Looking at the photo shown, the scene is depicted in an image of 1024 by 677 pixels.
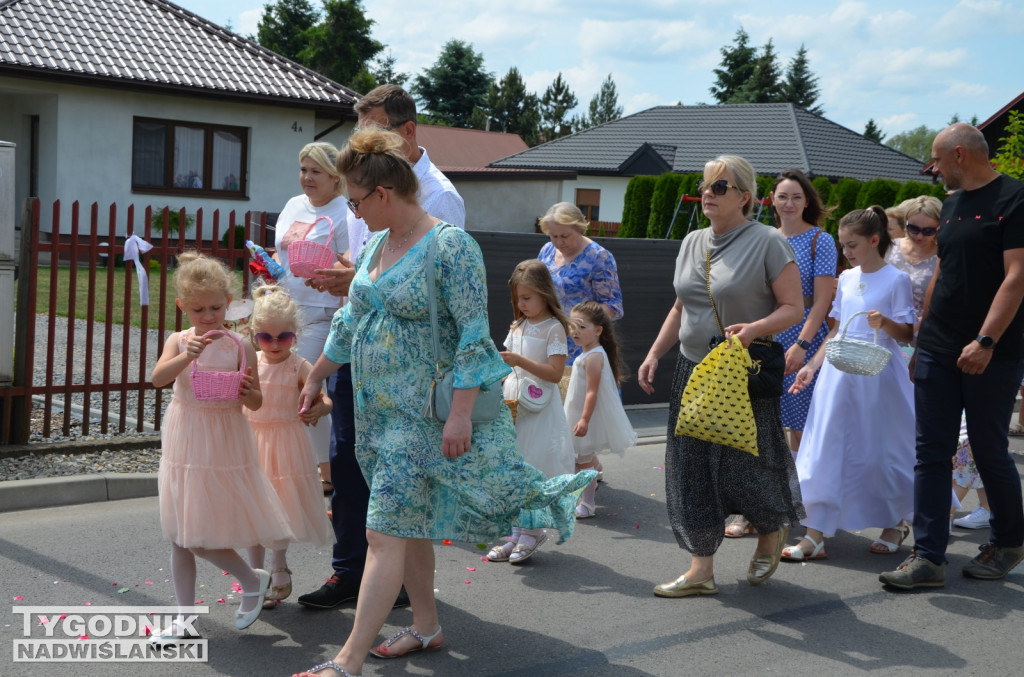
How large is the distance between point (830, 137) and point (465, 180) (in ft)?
45.4

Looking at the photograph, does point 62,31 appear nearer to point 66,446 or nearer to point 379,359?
point 66,446

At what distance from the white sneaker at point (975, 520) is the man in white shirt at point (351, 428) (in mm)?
3847

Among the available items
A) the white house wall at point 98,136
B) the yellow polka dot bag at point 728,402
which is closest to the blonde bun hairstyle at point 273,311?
the yellow polka dot bag at point 728,402

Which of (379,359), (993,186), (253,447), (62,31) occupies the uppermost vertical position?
(62,31)

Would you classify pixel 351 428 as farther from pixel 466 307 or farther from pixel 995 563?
pixel 995 563

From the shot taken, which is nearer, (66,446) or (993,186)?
(993,186)

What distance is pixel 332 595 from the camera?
4.58 m

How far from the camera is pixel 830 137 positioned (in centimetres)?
3922

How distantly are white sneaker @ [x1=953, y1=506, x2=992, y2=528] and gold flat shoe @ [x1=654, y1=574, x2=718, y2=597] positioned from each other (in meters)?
2.42

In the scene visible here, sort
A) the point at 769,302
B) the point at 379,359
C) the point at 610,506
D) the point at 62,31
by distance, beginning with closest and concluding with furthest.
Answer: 1. the point at 379,359
2. the point at 769,302
3. the point at 610,506
4. the point at 62,31

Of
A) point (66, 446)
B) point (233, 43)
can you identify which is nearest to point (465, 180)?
point (233, 43)

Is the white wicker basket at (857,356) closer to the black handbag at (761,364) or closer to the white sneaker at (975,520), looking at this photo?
the black handbag at (761,364)

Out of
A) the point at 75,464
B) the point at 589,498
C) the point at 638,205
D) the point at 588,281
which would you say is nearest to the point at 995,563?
the point at 589,498

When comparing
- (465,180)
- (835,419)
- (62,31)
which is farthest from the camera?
(465,180)
